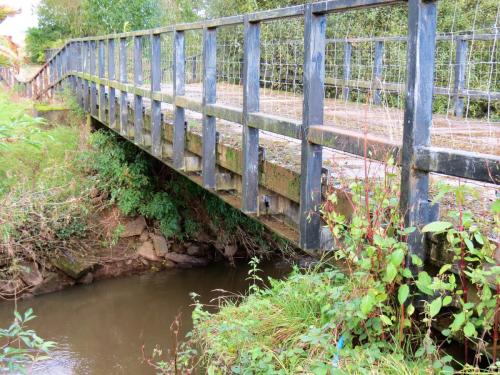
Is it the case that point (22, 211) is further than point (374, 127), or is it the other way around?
point (22, 211)

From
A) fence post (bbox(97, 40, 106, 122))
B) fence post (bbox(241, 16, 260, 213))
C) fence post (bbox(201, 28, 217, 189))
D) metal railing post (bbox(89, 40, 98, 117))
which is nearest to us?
fence post (bbox(241, 16, 260, 213))

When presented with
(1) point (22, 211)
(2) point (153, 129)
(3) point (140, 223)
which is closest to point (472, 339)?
(2) point (153, 129)

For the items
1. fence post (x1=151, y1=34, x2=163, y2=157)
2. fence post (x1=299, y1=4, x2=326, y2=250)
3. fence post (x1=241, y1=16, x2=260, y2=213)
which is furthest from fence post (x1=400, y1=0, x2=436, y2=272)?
fence post (x1=151, y1=34, x2=163, y2=157)

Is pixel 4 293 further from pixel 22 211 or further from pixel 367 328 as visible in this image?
pixel 367 328

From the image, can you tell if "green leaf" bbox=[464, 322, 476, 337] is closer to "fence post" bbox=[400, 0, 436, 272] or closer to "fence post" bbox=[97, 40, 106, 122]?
"fence post" bbox=[400, 0, 436, 272]

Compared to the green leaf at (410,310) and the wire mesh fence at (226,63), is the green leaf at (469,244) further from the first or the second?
the wire mesh fence at (226,63)

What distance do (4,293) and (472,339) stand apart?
887 centimetres

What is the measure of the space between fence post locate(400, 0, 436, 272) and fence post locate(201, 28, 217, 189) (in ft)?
9.33

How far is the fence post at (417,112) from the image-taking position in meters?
2.88

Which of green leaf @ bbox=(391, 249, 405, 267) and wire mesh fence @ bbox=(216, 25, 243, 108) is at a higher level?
wire mesh fence @ bbox=(216, 25, 243, 108)

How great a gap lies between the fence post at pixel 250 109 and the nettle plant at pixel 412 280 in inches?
58.7

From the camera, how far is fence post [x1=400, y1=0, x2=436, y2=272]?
288 cm

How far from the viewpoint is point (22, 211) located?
10.4 m

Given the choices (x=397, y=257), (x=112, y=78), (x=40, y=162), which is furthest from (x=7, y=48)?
(x=397, y=257)
